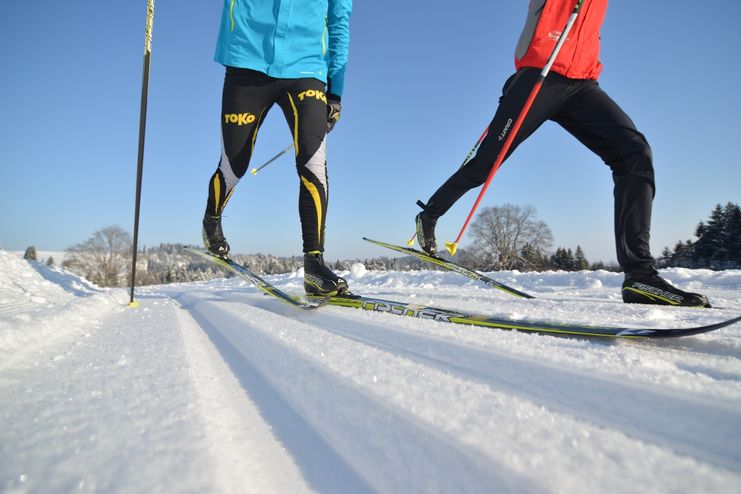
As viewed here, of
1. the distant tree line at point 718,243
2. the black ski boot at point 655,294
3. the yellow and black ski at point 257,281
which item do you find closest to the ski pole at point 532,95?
the black ski boot at point 655,294

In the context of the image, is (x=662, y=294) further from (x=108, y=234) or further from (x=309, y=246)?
(x=108, y=234)

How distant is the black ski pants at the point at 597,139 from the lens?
2.14 metres

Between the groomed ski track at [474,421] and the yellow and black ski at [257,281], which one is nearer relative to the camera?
the groomed ski track at [474,421]

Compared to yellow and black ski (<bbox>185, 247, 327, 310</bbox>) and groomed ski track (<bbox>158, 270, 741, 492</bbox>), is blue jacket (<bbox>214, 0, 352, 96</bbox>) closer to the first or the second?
yellow and black ski (<bbox>185, 247, 327, 310</bbox>)

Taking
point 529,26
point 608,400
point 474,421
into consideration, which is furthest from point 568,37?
point 474,421

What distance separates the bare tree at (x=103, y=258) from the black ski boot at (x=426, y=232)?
111 feet

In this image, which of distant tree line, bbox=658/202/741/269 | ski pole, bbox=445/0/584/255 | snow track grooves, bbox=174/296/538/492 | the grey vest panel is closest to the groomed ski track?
snow track grooves, bbox=174/296/538/492

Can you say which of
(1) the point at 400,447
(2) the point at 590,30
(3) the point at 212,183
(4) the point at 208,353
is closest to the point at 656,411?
(1) the point at 400,447

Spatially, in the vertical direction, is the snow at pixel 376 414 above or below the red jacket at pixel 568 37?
below

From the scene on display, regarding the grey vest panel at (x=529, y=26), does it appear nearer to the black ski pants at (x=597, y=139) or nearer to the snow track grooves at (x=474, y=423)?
the black ski pants at (x=597, y=139)

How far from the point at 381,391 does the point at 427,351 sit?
33 cm

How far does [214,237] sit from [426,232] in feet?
6.08

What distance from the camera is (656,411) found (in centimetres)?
58

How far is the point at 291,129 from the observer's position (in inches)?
95.0
